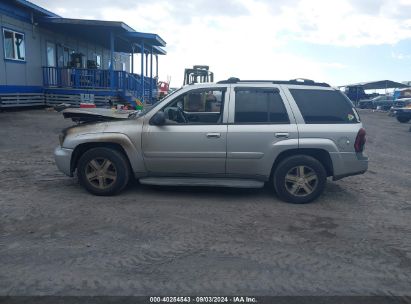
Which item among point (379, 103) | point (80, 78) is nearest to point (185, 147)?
point (80, 78)

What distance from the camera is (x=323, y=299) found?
305 centimetres

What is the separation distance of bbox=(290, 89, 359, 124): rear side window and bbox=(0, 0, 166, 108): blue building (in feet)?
44.2

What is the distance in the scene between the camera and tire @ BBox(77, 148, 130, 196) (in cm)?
555

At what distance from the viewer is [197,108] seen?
7.05m

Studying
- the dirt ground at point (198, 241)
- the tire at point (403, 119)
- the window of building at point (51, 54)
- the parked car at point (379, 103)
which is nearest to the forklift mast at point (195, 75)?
the window of building at point (51, 54)

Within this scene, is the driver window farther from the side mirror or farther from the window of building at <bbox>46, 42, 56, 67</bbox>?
the window of building at <bbox>46, 42, 56, 67</bbox>

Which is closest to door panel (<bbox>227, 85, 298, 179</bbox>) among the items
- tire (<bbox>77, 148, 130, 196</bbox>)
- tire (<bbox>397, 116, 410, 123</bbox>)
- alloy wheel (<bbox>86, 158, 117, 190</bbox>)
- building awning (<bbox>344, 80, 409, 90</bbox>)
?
tire (<bbox>77, 148, 130, 196</bbox>)

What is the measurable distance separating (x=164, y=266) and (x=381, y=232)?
2704 mm

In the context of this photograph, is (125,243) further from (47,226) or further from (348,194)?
(348,194)

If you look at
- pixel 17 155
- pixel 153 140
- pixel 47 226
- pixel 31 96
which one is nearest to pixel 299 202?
pixel 153 140

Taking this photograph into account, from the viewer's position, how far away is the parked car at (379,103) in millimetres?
39500

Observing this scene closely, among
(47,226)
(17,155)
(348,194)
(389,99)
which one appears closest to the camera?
(47,226)

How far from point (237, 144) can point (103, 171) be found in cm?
204

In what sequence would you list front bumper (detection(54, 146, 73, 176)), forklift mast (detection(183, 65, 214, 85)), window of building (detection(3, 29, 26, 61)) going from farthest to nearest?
forklift mast (detection(183, 65, 214, 85)) < window of building (detection(3, 29, 26, 61)) < front bumper (detection(54, 146, 73, 176))
